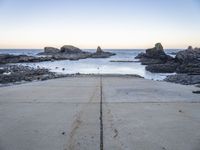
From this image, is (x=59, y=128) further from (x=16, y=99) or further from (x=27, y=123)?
(x=16, y=99)

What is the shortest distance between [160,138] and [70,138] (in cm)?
136

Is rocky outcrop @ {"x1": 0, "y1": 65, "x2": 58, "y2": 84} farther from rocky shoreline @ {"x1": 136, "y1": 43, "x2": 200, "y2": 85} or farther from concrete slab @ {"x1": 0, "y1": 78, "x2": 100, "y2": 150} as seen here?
rocky shoreline @ {"x1": 136, "y1": 43, "x2": 200, "y2": 85}

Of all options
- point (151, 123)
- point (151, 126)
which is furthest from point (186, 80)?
point (151, 126)

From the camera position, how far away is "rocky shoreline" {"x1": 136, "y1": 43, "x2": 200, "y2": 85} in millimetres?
15771

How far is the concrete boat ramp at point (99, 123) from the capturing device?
341cm

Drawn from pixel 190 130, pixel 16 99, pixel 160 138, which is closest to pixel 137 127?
pixel 160 138

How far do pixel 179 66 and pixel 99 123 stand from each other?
2404 cm

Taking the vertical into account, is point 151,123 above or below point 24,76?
above

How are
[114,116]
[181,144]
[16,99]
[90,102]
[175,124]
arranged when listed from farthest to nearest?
[16,99] < [90,102] < [114,116] < [175,124] < [181,144]

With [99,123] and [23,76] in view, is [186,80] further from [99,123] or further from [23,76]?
[99,123]

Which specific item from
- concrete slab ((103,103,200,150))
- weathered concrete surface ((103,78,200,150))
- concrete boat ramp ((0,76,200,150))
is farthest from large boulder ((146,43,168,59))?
concrete slab ((103,103,200,150))

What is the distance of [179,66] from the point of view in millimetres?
26578

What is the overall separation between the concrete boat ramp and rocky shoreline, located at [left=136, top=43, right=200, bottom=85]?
29.2 feet

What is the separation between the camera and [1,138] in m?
3.60
